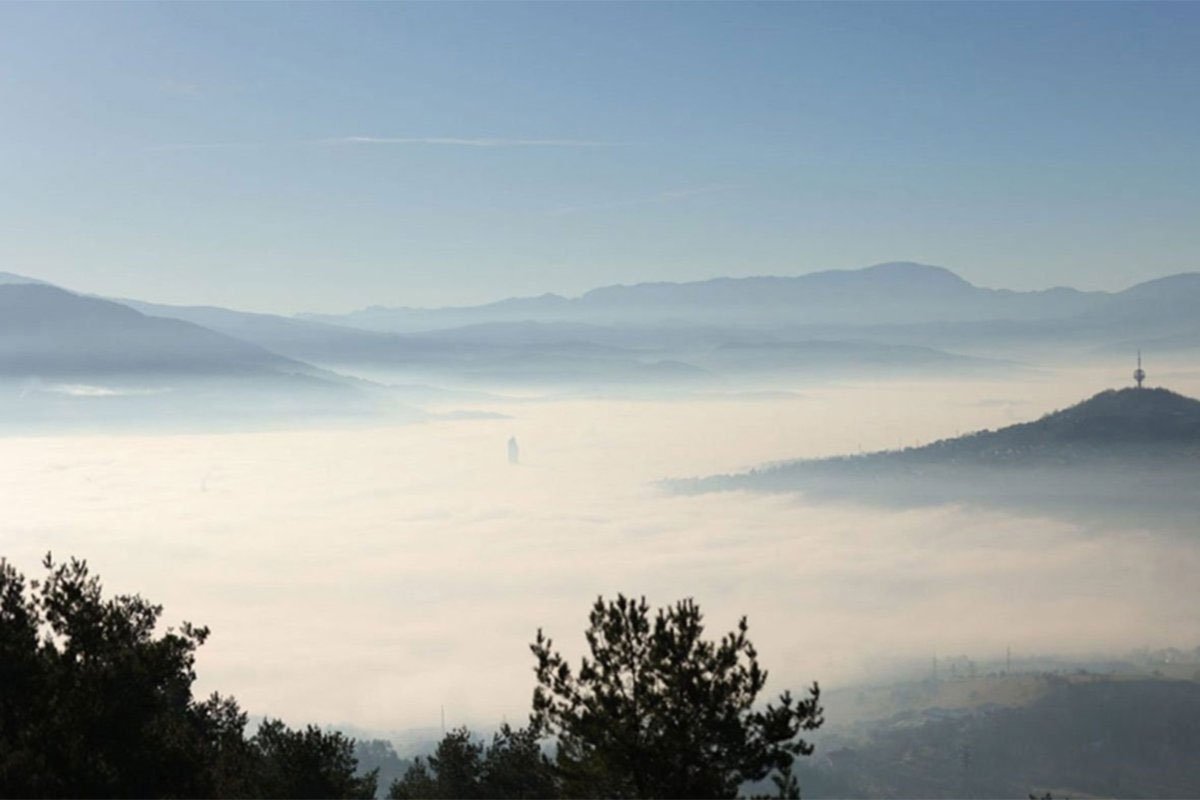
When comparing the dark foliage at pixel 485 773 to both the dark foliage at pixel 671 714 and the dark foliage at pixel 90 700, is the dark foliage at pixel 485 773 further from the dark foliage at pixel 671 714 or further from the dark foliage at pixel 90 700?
the dark foliage at pixel 671 714

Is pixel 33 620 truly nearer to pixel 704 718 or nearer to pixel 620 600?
pixel 620 600

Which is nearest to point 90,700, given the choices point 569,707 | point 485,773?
point 569,707

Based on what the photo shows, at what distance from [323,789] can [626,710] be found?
2155 centimetres

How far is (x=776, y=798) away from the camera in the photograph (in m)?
30.3

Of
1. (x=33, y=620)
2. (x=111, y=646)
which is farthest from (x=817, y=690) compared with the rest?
(x=33, y=620)

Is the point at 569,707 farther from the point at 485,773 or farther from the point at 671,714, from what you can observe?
the point at 485,773

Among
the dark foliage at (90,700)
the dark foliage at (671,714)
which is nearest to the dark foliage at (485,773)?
the dark foliage at (90,700)

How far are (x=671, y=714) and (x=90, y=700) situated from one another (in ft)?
49.6

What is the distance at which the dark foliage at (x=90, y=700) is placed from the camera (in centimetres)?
2897

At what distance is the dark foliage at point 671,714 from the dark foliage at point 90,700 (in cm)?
1080

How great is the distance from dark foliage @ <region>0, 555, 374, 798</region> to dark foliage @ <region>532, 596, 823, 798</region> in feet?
35.4

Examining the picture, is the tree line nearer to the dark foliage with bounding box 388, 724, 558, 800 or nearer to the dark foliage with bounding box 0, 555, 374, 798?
the dark foliage with bounding box 0, 555, 374, 798

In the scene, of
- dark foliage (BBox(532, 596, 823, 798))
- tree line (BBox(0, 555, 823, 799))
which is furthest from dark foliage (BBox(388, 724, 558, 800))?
dark foliage (BBox(532, 596, 823, 798))

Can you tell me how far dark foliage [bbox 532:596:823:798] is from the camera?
105ft
